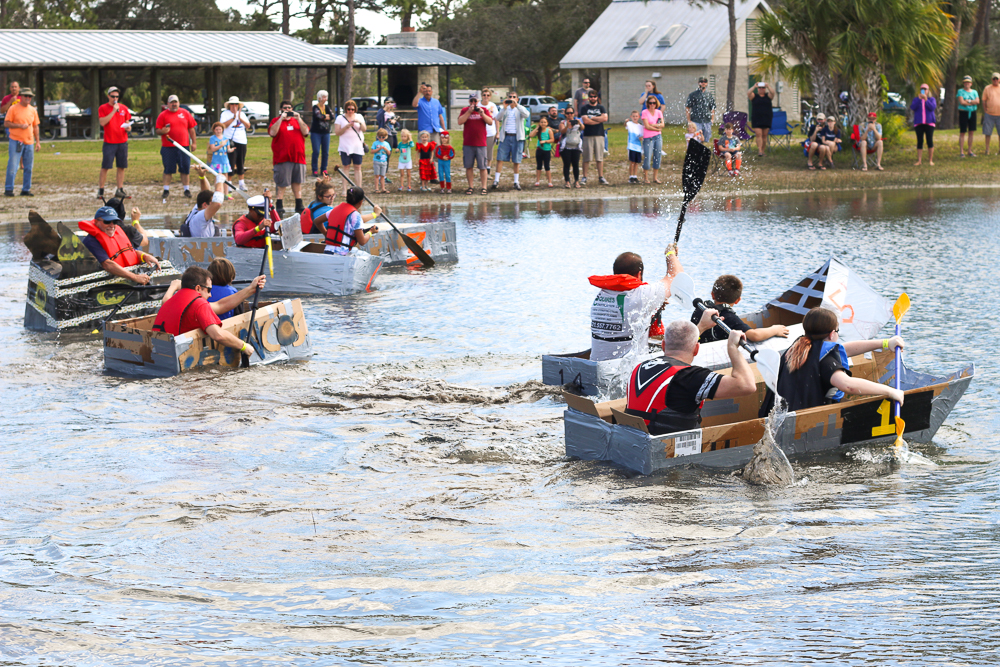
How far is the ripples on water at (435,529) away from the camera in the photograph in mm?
5250

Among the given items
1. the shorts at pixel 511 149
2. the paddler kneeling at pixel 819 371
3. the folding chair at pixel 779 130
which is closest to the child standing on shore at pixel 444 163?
the shorts at pixel 511 149

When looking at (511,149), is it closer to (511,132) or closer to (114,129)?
(511,132)

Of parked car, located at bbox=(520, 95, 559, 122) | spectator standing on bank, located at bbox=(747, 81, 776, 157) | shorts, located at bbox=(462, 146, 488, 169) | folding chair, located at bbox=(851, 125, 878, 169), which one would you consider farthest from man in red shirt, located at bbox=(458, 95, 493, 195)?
parked car, located at bbox=(520, 95, 559, 122)

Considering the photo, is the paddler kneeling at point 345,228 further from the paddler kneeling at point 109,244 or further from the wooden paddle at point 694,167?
the wooden paddle at point 694,167

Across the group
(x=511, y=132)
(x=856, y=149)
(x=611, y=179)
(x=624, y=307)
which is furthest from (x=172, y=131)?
(x=856, y=149)

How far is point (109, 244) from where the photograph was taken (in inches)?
492

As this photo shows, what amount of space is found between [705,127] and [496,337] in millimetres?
18129

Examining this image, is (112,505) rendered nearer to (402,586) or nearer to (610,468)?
(402,586)

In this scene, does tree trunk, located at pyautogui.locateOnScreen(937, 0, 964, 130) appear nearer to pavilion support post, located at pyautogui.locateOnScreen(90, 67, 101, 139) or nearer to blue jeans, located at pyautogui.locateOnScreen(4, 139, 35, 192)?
pavilion support post, located at pyautogui.locateOnScreen(90, 67, 101, 139)

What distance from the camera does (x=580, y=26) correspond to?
68.0 m

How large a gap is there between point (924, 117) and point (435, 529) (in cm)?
2575

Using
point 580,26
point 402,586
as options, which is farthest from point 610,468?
point 580,26

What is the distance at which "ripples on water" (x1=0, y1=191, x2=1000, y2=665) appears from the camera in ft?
17.2

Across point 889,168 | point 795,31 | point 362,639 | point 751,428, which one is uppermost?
point 795,31
